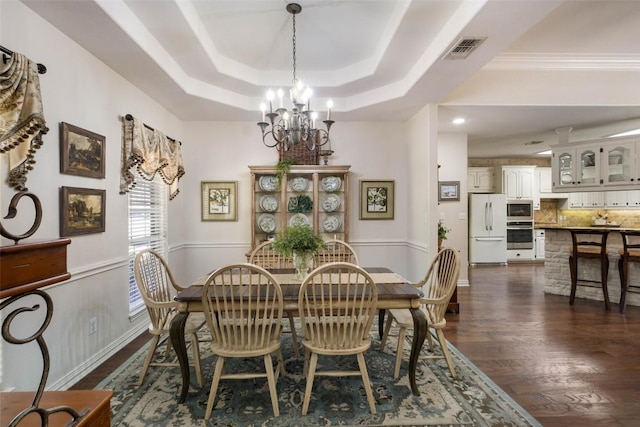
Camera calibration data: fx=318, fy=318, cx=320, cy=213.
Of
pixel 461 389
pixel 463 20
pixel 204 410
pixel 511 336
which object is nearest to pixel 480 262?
pixel 511 336

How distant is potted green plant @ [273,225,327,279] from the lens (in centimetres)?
253

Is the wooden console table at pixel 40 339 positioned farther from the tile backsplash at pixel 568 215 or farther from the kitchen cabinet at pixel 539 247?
the tile backsplash at pixel 568 215

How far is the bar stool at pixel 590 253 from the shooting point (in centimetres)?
413

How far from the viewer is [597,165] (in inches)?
188

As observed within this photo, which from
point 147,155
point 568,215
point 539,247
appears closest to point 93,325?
point 147,155

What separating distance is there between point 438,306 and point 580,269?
11.8ft

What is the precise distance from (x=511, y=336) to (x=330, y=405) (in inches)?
87.9

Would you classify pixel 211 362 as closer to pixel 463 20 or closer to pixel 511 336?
pixel 511 336

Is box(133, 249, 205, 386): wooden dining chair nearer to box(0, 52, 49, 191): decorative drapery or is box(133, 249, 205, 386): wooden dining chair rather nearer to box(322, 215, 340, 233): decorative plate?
box(0, 52, 49, 191): decorative drapery

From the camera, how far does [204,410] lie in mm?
2088

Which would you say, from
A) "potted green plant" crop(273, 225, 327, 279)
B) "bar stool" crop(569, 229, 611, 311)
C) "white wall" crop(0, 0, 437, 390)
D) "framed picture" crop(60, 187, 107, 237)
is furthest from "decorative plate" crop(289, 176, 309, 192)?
"bar stool" crop(569, 229, 611, 311)

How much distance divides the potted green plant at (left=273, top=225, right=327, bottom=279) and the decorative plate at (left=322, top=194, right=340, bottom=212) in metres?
2.00

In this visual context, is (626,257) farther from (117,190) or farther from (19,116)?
(19,116)

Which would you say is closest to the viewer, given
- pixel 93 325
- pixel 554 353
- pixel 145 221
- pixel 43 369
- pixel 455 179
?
pixel 43 369
